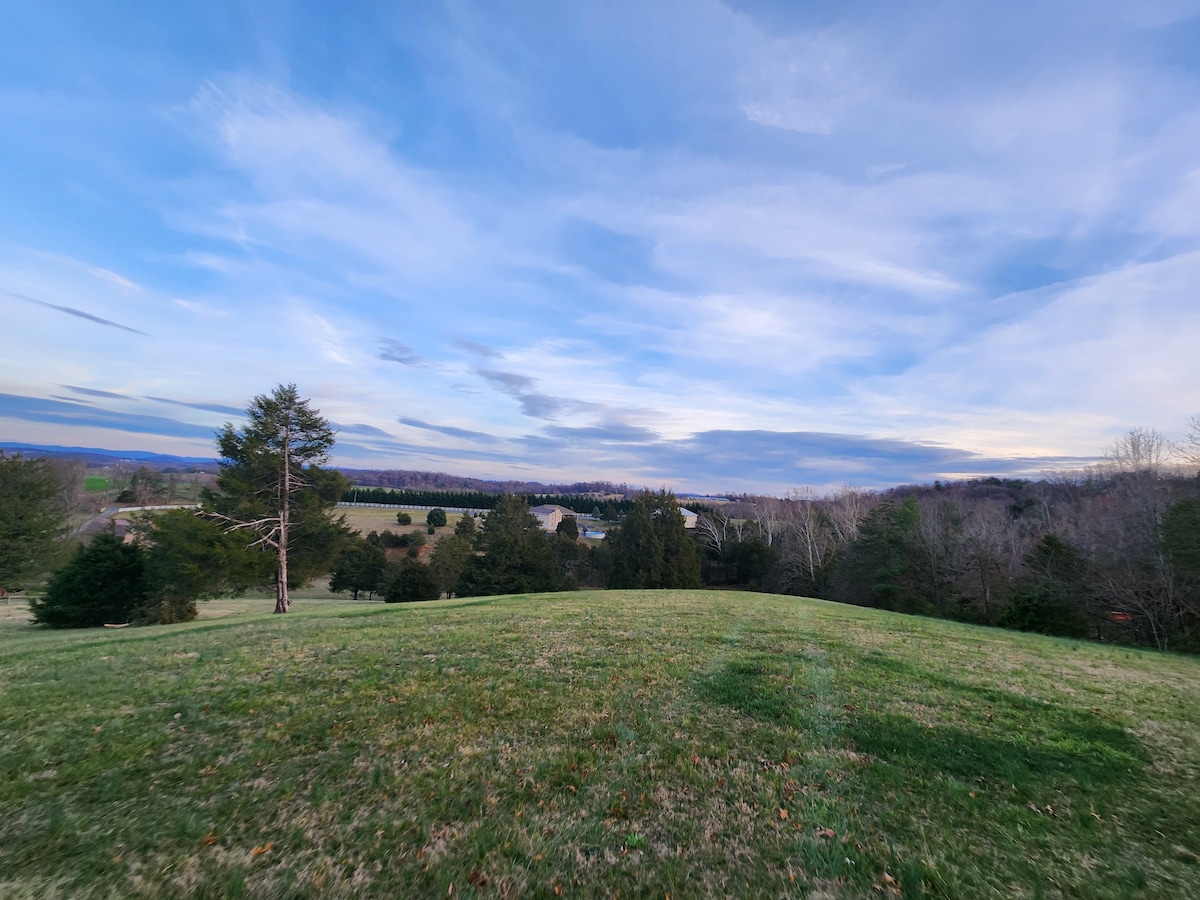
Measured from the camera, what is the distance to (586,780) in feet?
14.5

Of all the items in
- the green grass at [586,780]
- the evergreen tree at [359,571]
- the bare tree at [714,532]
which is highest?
the green grass at [586,780]

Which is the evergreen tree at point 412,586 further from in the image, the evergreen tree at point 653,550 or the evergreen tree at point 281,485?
the evergreen tree at point 653,550

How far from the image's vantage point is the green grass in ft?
10.7

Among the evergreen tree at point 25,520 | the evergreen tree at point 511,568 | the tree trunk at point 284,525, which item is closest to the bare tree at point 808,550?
the evergreen tree at point 511,568

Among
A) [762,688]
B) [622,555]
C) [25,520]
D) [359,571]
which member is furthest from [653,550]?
[25,520]

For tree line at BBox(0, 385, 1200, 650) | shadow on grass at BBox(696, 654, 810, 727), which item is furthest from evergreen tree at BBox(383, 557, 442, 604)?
shadow on grass at BBox(696, 654, 810, 727)

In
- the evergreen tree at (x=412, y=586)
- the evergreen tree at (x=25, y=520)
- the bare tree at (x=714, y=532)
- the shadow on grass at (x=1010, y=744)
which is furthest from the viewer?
the bare tree at (x=714, y=532)

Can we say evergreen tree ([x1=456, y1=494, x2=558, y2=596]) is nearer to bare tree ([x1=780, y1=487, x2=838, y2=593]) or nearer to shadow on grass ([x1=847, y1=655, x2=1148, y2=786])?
bare tree ([x1=780, y1=487, x2=838, y2=593])

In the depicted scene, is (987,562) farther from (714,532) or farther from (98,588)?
(98,588)

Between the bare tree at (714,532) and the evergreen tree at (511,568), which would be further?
the bare tree at (714,532)

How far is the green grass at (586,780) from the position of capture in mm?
3271

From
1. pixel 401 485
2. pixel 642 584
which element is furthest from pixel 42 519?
pixel 401 485

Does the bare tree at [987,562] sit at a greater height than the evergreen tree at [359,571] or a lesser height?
greater

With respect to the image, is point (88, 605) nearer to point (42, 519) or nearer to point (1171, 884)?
point (42, 519)
